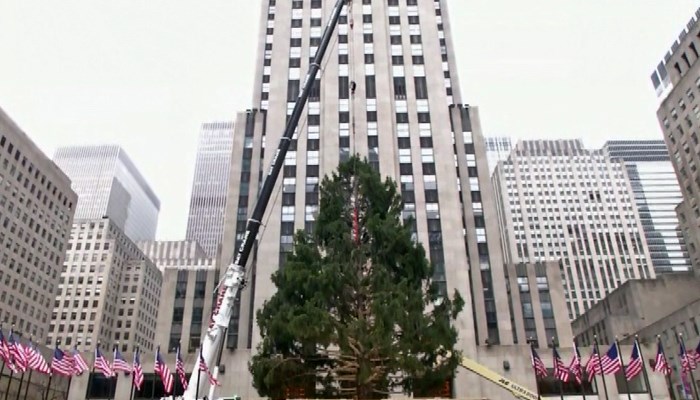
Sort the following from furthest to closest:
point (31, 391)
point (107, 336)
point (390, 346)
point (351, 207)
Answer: point (107, 336), point (31, 391), point (351, 207), point (390, 346)

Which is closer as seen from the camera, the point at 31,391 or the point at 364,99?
the point at 31,391

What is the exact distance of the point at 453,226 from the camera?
58.6 m

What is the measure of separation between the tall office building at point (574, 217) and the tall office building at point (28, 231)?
373ft

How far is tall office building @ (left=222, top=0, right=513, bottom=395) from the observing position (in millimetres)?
58719

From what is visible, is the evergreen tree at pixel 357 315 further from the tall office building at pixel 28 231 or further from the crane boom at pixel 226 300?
the tall office building at pixel 28 231

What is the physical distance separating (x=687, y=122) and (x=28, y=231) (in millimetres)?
116480

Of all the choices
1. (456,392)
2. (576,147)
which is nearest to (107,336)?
(456,392)

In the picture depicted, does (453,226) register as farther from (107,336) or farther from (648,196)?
(648,196)

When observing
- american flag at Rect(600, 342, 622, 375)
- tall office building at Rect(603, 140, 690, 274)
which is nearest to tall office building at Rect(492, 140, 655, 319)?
tall office building at Rect(603, 140, 690, 274)

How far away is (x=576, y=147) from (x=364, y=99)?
444 feet

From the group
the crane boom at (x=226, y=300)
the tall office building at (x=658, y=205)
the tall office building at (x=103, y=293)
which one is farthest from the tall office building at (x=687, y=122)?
the tall office building at (x=103, y=293)

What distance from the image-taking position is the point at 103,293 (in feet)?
462

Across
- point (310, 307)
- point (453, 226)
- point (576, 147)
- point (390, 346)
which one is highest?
point (576, 147)

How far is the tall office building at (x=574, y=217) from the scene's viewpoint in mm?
151125
